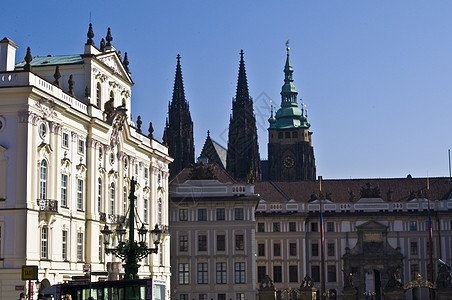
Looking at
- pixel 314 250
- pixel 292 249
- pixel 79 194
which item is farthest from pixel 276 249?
pixel 79 194

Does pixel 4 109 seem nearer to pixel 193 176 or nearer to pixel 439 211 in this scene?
pixel 193 176

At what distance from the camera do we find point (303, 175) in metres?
145

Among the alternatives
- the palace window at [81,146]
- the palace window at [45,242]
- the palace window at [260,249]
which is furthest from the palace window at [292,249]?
the palace window at [45,242]

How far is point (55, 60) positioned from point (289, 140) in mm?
94876

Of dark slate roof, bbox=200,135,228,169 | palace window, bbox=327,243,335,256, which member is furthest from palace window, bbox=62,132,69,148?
dark slate roof, bbox=200,135,228,169

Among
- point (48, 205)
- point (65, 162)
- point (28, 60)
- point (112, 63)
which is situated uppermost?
point (112, 63)

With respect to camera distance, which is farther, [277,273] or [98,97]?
[277,273]

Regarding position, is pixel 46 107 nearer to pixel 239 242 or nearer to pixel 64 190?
pixel 64 190

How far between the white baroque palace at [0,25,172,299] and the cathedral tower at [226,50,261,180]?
57.0 m

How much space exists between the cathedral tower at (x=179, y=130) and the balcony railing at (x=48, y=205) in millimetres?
71210

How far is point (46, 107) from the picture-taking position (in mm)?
46469

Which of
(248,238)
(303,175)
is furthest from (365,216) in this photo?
(303,175)

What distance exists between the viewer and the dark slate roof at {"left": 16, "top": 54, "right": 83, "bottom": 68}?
55834 millimetres

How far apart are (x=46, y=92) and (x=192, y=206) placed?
34592mm
